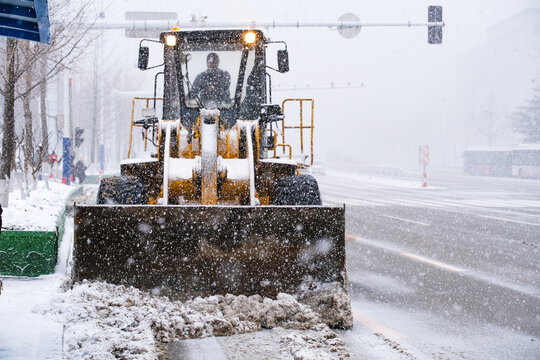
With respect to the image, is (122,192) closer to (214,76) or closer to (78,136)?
(214,76)

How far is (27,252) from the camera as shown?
7.33 metres

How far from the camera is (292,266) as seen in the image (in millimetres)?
5547

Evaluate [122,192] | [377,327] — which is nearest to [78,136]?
[122,192]

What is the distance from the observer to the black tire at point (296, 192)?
6.49 metres

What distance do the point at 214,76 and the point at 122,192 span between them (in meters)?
2.31

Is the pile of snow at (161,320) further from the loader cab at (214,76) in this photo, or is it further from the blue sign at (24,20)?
the loader cab at (214,76)

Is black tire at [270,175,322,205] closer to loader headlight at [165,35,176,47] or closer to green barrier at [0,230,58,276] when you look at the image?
loader headlight at [165,35,176,47]

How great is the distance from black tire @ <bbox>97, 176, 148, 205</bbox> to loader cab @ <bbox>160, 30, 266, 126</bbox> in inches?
65.6

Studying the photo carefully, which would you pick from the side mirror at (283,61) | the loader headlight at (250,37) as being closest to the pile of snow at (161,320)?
the side mirror at (283,61)

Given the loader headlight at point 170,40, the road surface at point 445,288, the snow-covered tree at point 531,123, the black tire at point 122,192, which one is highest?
the snow-covered tree at point 531,123

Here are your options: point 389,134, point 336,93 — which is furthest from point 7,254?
point 336,93

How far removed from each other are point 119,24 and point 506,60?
10413cm

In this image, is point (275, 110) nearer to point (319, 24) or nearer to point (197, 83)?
point (197, 83)

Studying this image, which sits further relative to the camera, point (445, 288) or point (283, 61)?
point (283, 61)
